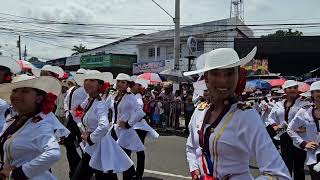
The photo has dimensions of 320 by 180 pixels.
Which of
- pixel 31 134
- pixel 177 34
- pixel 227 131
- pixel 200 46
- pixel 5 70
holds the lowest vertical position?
pixel 31 134

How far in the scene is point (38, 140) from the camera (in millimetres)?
3752

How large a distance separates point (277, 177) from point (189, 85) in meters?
17.9

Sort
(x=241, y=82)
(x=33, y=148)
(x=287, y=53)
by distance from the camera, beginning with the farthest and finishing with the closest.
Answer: (x=287, y=53), (x=33, y=148), (x=241, y=82)

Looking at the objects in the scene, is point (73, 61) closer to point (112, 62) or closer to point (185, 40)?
point (112, 62)

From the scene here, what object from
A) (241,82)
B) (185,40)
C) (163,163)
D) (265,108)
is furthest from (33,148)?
(185,40)

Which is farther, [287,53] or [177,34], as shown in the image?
[287,53]

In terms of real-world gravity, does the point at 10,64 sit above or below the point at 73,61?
below

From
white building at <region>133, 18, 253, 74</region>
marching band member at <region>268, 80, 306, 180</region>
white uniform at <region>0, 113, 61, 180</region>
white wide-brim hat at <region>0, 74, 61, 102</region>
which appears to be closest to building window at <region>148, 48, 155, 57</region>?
white building at <region>133, 18, 253, 74</region>

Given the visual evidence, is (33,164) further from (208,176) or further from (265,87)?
(265,87)

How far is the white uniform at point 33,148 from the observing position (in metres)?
3.65

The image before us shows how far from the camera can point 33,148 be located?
3.74 meters

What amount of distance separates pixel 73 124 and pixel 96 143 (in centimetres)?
212

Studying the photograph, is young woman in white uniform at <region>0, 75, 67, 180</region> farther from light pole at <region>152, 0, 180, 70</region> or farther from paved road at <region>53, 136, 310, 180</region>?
light pole at <region>152, 0, 180, 70</region>

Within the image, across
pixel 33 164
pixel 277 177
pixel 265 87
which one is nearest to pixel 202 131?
pixel 277 177
